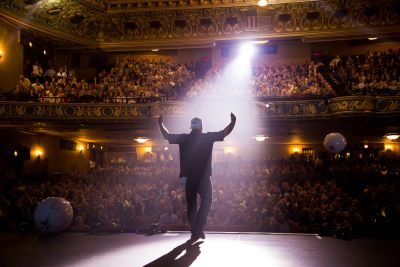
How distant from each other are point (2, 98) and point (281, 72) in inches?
458

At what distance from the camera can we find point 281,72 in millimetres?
17703

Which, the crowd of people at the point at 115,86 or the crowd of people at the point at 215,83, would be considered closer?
the crowd of people at the point at 215,83

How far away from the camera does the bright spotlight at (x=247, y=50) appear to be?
20.9m

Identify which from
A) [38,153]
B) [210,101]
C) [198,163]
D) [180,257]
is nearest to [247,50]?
[210,101]

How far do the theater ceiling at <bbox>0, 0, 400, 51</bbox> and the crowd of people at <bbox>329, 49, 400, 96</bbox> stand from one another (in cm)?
167

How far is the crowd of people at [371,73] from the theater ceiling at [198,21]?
5.46ft

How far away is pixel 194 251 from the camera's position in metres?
4.18

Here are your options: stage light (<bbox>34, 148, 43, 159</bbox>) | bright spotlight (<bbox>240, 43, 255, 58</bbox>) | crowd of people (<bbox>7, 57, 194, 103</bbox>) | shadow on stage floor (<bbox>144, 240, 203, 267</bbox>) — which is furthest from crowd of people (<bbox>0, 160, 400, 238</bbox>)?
bright spotlight (<bbox>240, 43, 255, 58</bbox>)

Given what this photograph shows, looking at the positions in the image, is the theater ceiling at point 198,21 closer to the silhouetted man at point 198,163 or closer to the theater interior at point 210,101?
the theater interior at point 210,101

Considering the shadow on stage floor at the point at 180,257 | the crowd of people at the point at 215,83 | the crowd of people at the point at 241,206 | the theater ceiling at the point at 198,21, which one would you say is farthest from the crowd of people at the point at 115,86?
the shadow on stage floor at the point at 180,257

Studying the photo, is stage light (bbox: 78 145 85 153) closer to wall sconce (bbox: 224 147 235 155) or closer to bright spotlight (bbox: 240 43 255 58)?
wall sconce (bbox: 224 147 235 155)

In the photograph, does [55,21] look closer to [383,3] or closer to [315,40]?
[315,40]

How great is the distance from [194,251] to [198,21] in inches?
669

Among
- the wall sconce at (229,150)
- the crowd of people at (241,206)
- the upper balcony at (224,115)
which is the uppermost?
the upper balcony at (224,115)
